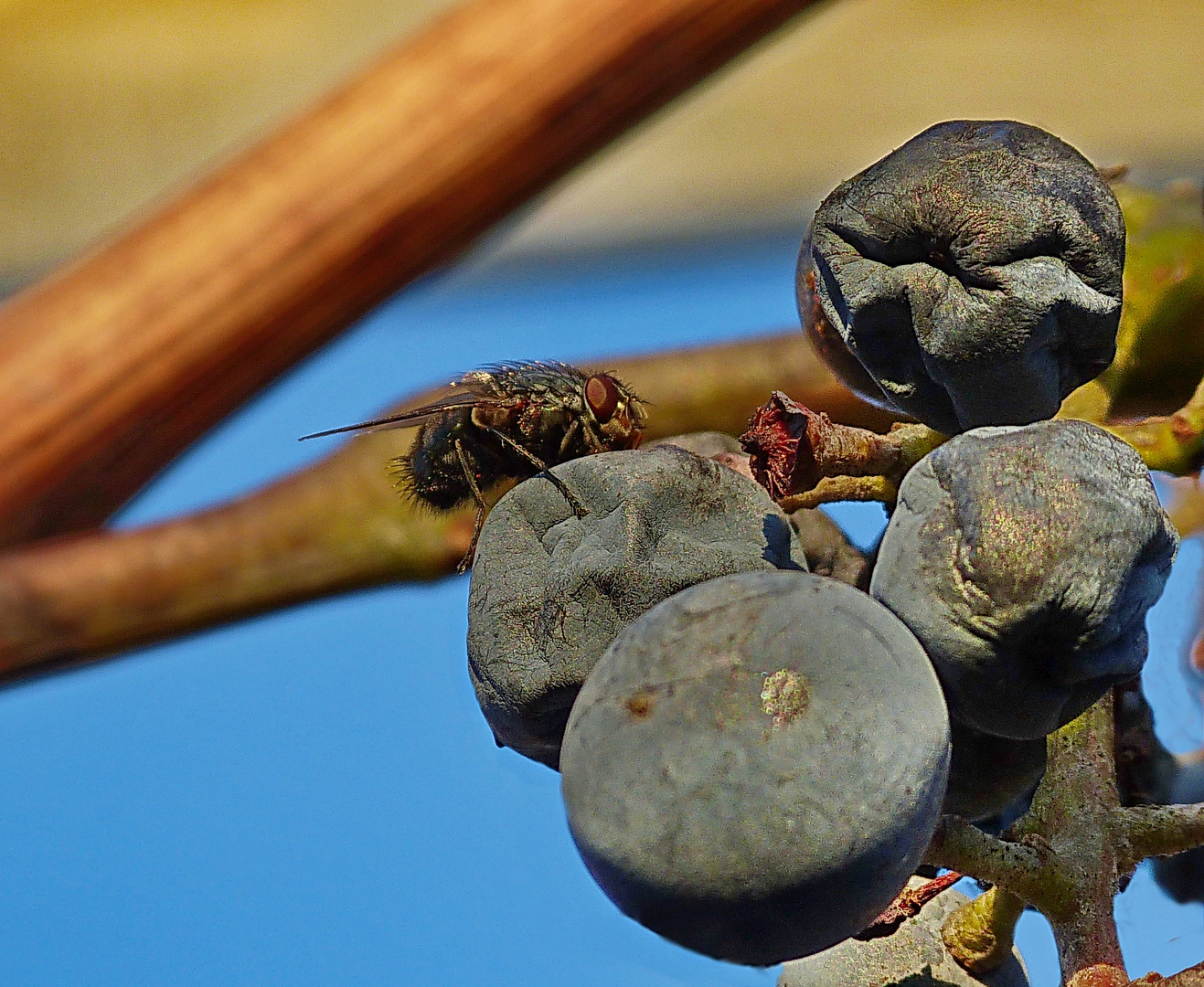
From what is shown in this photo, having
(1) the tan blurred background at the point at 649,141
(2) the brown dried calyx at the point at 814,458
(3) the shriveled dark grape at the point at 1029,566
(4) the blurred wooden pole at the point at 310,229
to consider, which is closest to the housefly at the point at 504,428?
(2) the brown dried calyx at the point at 814,458

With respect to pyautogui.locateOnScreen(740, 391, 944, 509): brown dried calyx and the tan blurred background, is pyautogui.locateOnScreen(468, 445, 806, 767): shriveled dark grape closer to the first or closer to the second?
pyautogui.locateOnScreen(740, 391, 944, 509): brown dried calyx

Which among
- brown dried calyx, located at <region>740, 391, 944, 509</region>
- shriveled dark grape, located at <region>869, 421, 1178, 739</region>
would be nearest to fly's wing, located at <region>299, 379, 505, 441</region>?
brown dried calyx, located at <region>740, 391, 944, 509</region>

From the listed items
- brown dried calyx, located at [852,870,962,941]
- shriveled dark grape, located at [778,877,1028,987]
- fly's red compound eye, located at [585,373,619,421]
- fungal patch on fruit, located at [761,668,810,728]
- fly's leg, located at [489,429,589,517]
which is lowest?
shriveled dark grape, located at [778,877,1028,987]

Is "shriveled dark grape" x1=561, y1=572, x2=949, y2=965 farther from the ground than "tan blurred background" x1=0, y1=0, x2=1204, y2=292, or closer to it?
closer to it

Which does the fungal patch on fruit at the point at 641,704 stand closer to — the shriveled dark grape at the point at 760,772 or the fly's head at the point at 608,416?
the shriveled dark grape at the point at 760,772

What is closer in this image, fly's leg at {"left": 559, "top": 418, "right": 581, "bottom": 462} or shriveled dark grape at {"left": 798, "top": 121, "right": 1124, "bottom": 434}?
shriveled dark grape at {"left": 798, "top": 121, "right": 1124, "bottom": 434}

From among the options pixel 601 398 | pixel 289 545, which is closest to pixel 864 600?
pixel 601 398

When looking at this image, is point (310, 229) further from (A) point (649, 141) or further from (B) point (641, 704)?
(A) point (649, 141)
